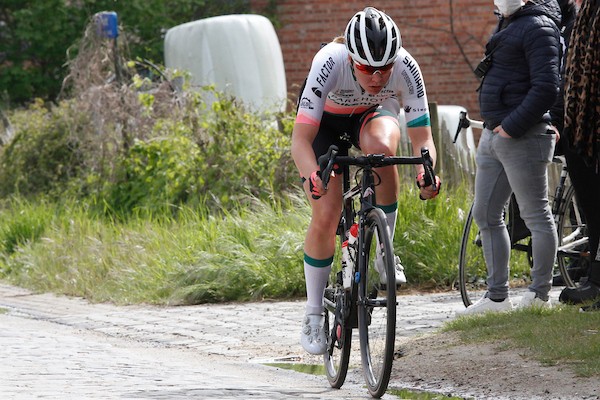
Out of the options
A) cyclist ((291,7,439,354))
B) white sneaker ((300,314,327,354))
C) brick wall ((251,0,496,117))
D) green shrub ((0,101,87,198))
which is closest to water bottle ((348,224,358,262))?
cyclist ((291,7,439,354))

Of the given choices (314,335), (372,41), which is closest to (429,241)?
(314,335)

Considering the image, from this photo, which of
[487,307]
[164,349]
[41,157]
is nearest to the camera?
[487,307]

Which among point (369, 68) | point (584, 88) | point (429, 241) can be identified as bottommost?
point (429, 241)

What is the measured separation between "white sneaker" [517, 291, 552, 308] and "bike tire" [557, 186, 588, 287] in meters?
0.66

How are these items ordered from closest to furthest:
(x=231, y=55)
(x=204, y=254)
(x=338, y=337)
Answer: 1. (x=338, y=337)
2. (x=204, y=254)
3. (x=231, y=55)

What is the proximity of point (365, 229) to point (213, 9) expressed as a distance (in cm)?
1509

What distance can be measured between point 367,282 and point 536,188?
5.99 ft

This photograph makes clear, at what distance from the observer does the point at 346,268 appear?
6582mm

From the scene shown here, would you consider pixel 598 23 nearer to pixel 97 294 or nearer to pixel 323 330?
pixel 323 330

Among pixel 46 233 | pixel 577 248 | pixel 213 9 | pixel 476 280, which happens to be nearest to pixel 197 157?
pixel 46 233

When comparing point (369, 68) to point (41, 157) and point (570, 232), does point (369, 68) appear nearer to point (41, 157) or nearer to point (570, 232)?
point (570, 232)

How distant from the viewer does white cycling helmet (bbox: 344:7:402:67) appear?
20.8 ft

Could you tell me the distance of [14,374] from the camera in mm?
6980

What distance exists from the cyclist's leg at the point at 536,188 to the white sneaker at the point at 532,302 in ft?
0.10
